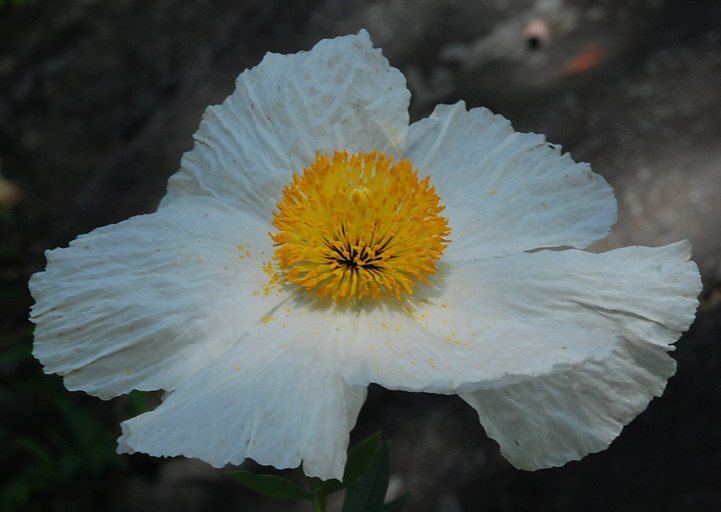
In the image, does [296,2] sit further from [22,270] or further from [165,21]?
[22,270]

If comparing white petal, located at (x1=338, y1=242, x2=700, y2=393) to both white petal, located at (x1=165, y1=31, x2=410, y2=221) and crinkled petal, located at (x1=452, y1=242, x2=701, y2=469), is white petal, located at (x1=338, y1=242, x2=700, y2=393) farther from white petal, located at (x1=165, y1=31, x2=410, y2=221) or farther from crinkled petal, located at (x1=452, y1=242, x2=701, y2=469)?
white petal, located at (x1=165, y1=31, x2=410, y2=221)

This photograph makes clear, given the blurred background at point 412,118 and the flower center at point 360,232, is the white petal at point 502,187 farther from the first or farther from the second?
the blurred background at point 412,118

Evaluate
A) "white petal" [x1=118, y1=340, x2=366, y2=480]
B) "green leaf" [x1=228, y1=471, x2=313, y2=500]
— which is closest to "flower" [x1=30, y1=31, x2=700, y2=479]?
"white petal" [x1=118, y1=340, x2=366, y2=480]

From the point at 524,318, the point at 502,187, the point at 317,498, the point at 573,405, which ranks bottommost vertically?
the point at 317,498

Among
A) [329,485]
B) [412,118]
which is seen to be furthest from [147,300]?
[412,118]

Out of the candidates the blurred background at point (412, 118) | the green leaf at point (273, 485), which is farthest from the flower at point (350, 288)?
the blurred background at point (412, 118)

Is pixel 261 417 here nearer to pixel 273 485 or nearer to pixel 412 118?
pixel 273 485
